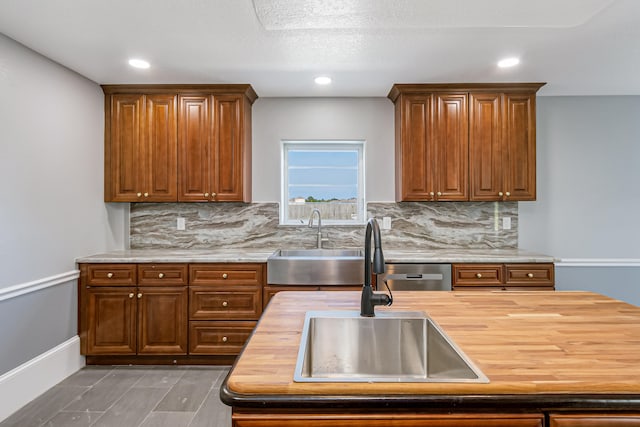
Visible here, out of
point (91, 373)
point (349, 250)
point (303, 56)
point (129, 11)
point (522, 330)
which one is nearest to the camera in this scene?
point (522, 330)

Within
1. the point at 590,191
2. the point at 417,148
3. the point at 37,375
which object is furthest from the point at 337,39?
the point at 37,375

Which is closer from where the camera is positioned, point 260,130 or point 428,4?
point 428,4

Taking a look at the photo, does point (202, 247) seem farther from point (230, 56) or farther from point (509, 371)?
point (509, 371)

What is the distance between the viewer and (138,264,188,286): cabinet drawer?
2877mm

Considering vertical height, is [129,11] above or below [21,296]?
above

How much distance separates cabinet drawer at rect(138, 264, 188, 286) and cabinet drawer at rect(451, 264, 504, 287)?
87.5 inches

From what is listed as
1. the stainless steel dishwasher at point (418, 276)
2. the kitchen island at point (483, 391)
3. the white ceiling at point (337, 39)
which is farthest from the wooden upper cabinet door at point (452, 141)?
the kitchen island at point (483, 391)

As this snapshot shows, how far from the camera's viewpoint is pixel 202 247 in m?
3.54

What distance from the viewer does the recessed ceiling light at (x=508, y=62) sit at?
269 centimetres

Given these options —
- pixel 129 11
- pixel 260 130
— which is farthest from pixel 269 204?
pixel 129 11

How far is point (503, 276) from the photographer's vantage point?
2867 mm

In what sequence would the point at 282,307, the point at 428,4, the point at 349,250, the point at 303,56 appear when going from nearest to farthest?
the point at 282,307 < the point at 428,4 < the point at 303,56 < the point at 349,250

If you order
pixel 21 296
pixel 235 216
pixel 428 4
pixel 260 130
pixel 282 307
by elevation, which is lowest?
pixel 21 296

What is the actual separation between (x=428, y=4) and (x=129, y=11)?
1703 mm
